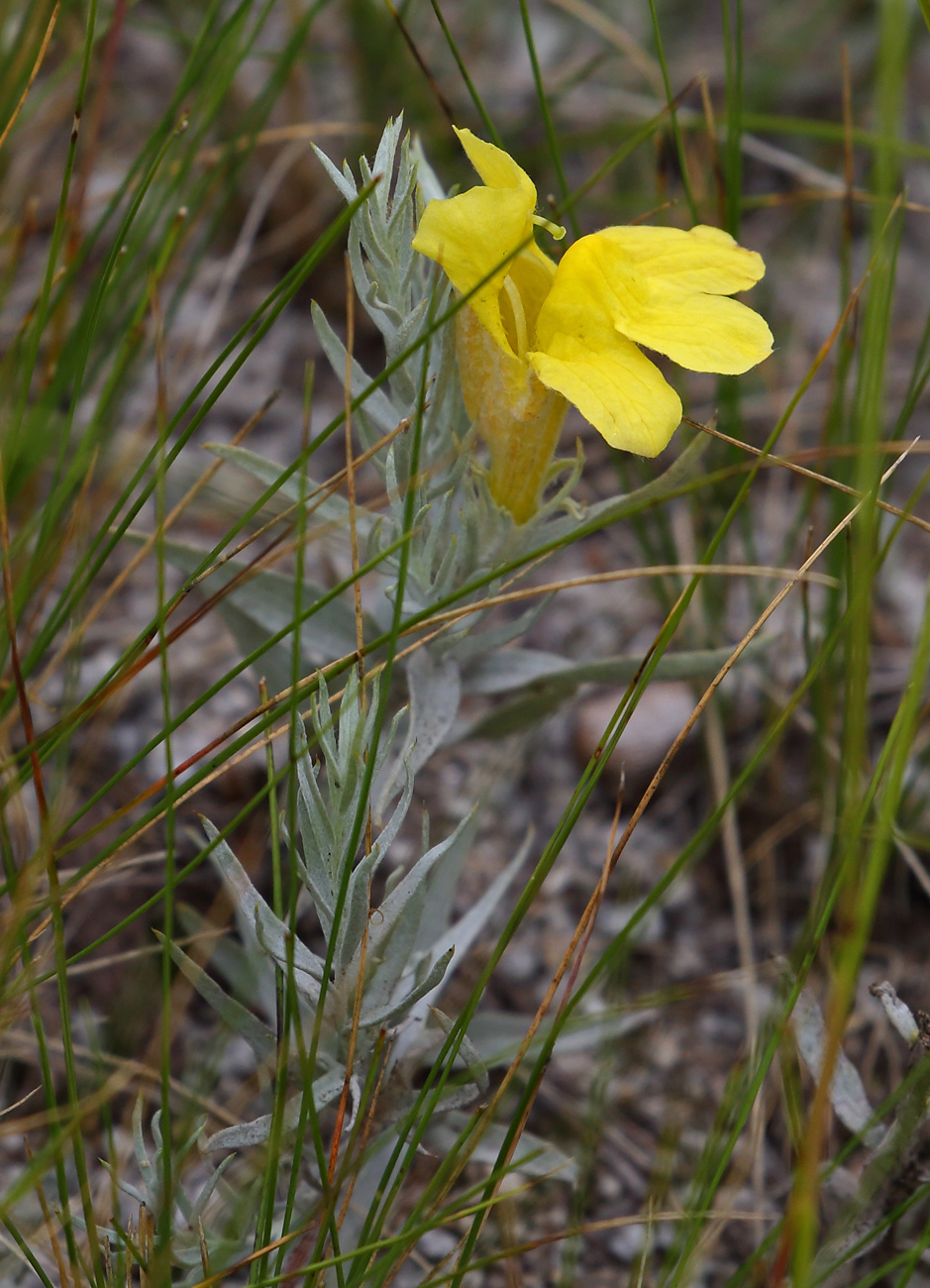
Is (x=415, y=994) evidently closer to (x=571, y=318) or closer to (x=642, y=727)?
(x=571, y=318)

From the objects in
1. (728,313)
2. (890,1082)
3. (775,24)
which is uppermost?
(775,24)

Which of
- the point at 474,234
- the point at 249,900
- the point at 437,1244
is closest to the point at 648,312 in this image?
the point at 474,234

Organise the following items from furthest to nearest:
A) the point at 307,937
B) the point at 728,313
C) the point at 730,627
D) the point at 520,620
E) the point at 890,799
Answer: the point at 730,627, the point at 307,937, the point at 520,620, the point at 728,313, the point at 890,799

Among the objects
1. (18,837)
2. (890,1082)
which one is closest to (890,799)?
(890,1082)

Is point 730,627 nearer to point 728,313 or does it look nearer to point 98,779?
point 728,313

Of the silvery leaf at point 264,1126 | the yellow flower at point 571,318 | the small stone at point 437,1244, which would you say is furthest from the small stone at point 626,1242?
the yellow flower at point 571,318

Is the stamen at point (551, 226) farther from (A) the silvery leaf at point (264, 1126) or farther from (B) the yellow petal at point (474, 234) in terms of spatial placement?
(A) the silvery leaf at point (264, 1126)

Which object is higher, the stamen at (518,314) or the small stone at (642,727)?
the stamen at (518,314)
